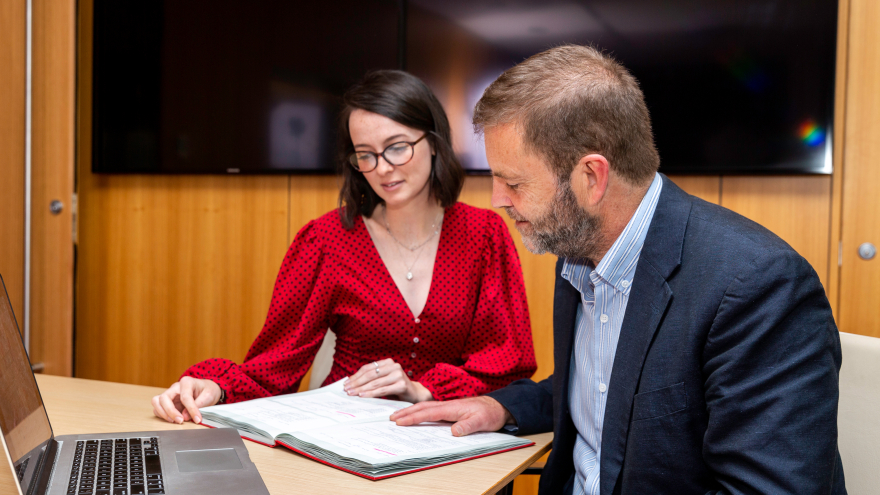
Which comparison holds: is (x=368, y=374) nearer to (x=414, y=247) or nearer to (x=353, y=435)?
(x=353, y=435)

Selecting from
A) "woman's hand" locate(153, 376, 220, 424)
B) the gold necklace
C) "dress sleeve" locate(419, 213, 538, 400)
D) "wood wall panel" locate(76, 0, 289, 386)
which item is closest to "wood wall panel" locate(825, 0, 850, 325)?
"dress sleeve" locate(419, 213, 538, 400)

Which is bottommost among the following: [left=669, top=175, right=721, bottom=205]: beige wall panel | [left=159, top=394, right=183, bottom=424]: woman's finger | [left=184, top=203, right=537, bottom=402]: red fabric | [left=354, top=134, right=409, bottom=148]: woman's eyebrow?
[left=159, top=394, right=183, bottom=424]: woman's finger

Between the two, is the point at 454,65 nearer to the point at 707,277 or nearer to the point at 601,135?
the point at 601,135

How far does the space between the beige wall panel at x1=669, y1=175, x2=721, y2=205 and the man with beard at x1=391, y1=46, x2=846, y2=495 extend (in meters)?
1.33

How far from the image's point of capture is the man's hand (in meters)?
1.11

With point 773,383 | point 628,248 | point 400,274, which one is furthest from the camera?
point 400,274

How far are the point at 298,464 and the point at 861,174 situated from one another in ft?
6.53

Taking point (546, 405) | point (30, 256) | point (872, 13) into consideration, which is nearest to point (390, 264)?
point (546, 405)

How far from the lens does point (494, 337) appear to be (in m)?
1.58

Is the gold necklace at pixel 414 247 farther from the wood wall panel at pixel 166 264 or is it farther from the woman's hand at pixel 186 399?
the wood wall panel at pixel 166 264

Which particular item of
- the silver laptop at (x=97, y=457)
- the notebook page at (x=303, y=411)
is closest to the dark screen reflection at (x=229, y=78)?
the notebook page at (x=303, y=411)

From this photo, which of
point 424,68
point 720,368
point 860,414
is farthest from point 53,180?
point 860,414

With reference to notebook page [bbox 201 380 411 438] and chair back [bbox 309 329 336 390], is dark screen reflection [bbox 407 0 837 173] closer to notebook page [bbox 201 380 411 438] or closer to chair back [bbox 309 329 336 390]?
chair back [bbox 309 329 336 390]

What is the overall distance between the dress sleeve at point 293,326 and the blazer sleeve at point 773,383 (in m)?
0.92
